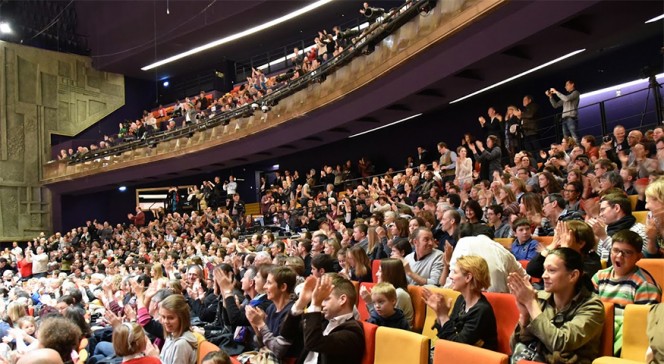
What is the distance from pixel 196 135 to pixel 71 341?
12700mm

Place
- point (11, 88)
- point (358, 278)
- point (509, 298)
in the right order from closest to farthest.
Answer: point (509, 298) < point (358, 278) < point (11, 88)

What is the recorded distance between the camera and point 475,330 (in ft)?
7.54

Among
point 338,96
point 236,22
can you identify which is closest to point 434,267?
point 338,96

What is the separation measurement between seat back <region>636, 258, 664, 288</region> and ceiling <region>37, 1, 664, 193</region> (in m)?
3.85

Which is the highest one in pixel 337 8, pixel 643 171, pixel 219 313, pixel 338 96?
pixel 337 8

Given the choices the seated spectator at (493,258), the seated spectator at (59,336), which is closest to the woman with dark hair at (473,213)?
the seated spectator at (493,258)

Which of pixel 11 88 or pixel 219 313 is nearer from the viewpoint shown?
pixel 219 313

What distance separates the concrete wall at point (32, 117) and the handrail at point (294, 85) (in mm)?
1792

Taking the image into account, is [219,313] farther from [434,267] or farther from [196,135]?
[196,135]

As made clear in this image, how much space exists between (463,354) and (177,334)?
59.0 inches

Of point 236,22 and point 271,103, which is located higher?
point 236,22

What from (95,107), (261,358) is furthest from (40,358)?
(95,107)

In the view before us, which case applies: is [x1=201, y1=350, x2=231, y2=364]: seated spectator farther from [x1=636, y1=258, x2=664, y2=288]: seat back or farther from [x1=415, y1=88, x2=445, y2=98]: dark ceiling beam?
[x1=415, y1=88, x2=445, y2=98]: dark ceiling beam

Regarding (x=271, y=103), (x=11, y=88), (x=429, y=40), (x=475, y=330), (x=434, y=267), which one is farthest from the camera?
(x=11, y=88)
